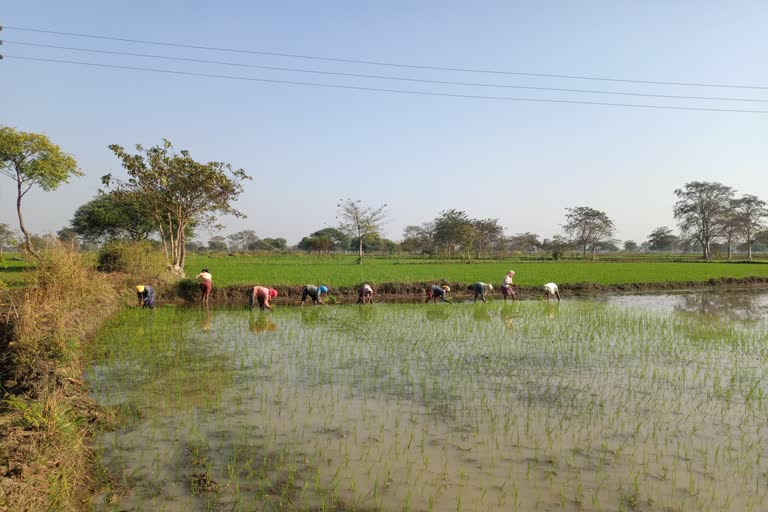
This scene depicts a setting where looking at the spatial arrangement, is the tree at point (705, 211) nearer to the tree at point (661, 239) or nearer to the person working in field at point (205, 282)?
the tree at point (661, 239)

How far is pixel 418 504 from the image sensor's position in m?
3.24

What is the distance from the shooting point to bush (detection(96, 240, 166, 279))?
1591cm

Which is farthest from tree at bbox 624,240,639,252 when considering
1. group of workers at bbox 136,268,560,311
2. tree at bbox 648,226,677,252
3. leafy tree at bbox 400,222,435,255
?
group of workers at bbox 136,268,560,311

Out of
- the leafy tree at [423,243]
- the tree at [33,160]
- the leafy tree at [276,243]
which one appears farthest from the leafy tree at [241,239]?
the tree at [33,160]

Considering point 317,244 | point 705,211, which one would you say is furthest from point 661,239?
point 317,244

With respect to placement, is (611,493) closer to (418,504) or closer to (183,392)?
(418,504)

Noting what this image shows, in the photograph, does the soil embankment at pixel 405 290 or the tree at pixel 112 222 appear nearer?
the soil embankment at pixel 405 290

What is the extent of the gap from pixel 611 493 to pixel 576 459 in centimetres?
53

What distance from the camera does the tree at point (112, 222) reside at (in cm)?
3090

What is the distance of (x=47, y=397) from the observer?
4156mm

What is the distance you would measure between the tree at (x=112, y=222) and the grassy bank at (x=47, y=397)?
22.6 metres

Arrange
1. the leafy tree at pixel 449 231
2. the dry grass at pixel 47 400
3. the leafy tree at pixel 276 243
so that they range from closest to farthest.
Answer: the dry grass at pixel 47 400 → the leafy tree at pixel 449 231 → the leafy tree at pixel 276 243

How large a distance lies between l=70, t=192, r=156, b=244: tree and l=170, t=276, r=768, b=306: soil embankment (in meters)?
16.9

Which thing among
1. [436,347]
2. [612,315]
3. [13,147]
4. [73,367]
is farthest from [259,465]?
[13,147]
